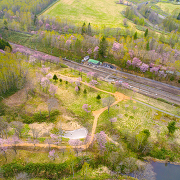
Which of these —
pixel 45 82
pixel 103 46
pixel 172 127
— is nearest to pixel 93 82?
pixel 45 82

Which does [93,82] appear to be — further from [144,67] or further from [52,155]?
[52,155]

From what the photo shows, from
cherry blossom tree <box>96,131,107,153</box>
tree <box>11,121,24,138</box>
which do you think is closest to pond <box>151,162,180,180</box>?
cherry blossom tree <box>96,131,107,153</box>

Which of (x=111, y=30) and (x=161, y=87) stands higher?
(x=111, y=30)

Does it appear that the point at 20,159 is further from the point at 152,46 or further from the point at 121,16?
the point at 121,16

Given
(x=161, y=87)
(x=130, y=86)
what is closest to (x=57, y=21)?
(x=130, y=86)

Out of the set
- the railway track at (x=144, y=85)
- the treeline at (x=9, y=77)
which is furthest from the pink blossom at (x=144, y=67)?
the treeline at (x=9, y=77)

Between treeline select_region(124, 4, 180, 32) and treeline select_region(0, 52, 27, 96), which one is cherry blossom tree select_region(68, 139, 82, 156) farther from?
treeline select_region(124, 4, 180, 32)
